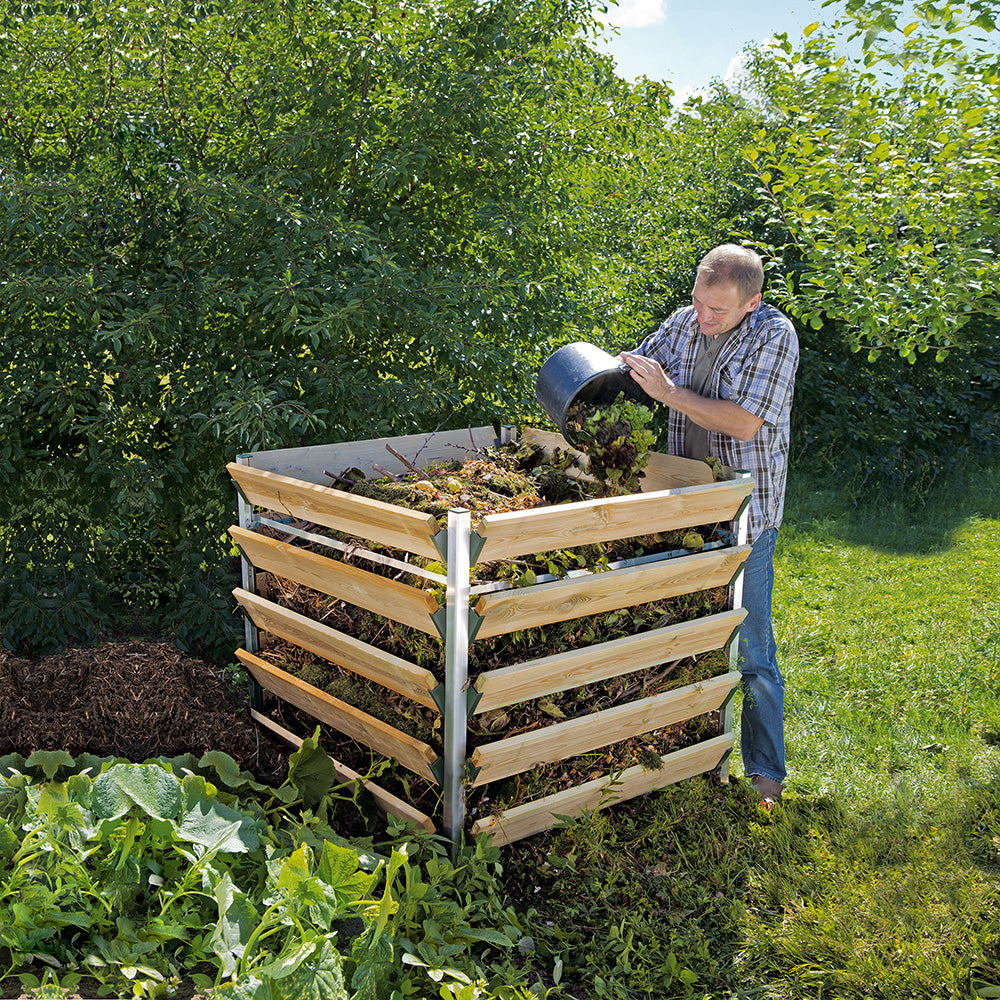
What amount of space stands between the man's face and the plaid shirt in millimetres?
48

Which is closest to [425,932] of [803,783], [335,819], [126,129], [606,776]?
[335,819]

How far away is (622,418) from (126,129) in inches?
107

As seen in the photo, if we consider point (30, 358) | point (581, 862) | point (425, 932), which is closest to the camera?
point (425, 932)

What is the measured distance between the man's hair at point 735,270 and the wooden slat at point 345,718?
1.77 metres

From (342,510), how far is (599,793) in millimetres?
1208

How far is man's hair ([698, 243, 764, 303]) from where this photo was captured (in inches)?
120

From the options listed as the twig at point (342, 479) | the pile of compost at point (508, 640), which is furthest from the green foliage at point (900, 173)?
the twig at point (342, 479)

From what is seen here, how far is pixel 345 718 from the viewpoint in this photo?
9.48 feet

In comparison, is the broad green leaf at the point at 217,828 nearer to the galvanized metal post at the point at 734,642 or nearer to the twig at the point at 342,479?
the twig at the point at 342,479

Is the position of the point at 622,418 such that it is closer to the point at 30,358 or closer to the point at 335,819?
the point at 335,819

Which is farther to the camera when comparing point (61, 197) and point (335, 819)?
point (61, 197)

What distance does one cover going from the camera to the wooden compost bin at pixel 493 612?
2471 millimetres

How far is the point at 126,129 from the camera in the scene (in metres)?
4.11

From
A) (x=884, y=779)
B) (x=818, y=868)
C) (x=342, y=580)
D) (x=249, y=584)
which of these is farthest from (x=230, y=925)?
(x=884, y=779)
